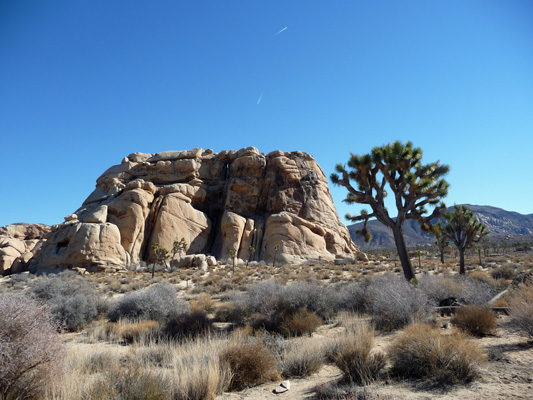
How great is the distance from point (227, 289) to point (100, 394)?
14703 millimetres

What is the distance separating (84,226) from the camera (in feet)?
110

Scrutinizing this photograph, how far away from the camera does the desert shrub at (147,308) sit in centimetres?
1041

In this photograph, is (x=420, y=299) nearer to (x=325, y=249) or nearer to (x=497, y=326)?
(x=497, y=326)

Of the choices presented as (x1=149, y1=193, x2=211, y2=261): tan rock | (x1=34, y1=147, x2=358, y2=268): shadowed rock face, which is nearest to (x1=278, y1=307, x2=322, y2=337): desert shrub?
(x1=34, y1=147, x2=358, y2=268): shadowed rock face

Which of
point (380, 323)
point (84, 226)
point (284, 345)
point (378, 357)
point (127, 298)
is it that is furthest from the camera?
point (84, 226)

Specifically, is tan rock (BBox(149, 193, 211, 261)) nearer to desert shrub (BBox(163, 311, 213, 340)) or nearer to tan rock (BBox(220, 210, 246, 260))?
tan rock (BBox(220, 210, 246, 260))

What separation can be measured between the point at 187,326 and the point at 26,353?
5.51 metres

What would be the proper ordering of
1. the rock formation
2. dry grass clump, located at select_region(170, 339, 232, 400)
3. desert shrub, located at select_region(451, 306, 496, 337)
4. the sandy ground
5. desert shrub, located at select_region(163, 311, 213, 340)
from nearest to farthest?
the sandy ground
dry grass clump, located at select_region(170, 339, 232, 400)
desert shrub, located at select_region(451, 306, 496, 337)
desert shrub, located at select_region(163, 311, 213, 340)
the rock formation

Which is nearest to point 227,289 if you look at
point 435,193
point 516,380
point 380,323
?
point 380,323

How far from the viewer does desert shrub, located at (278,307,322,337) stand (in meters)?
8.32

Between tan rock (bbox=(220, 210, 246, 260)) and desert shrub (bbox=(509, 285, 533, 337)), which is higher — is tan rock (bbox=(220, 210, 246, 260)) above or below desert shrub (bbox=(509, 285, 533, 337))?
above

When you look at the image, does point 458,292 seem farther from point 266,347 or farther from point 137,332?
point 137,332

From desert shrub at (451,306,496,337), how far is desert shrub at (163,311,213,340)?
647cm

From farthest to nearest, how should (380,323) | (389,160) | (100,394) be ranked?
(389,160)
(380,323)
(100,394)
